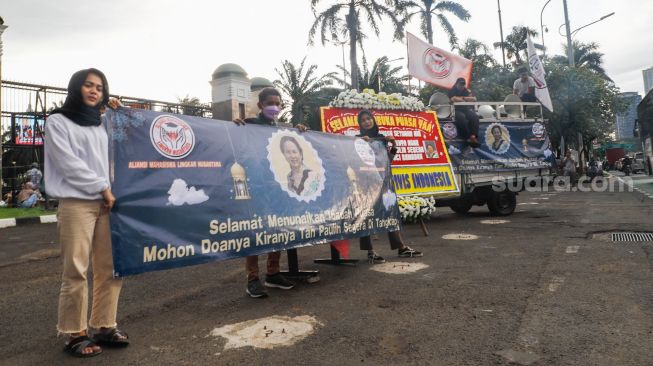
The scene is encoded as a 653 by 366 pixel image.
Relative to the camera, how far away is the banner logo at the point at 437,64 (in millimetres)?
9875

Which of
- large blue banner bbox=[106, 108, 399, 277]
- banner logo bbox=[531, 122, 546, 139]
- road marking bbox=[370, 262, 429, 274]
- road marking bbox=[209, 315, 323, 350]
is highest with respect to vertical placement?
banner logo bbox=[531, 122, 546, 139]

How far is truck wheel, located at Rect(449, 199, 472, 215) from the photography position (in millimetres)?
10420

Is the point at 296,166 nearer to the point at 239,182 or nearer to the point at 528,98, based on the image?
the point at 239,182

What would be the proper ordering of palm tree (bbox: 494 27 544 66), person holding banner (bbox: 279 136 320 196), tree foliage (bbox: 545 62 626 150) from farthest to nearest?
palm tree (bbox: 494 27 544 66) → tree foliage (bbox: 545 62 626 150) → person holding banner (bbox: 279 136 320 196)

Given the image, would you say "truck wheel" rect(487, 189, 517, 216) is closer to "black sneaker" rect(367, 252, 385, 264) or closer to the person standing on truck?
the person standing on truck

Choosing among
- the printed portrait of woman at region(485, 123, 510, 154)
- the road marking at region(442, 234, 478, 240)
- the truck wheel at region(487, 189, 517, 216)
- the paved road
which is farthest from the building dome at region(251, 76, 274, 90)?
the paved road

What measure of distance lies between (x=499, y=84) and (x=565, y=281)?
95.5 feet

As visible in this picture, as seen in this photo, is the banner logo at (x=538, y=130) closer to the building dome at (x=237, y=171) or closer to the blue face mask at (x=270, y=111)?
the blue face mask at (x=270, y=111)

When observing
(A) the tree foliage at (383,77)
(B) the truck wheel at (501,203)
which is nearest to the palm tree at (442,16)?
(A) the tree foliage at (383,77)

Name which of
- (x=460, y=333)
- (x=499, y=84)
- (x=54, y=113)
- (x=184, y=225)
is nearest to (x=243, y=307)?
(x=184, y=225)

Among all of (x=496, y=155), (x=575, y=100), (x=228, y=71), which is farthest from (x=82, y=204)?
(x=575, y=100)

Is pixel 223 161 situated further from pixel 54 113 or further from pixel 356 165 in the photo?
pixel 356 165

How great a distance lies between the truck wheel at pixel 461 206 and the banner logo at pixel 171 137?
8.03 metres

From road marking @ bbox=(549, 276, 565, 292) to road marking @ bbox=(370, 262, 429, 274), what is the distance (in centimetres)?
134
